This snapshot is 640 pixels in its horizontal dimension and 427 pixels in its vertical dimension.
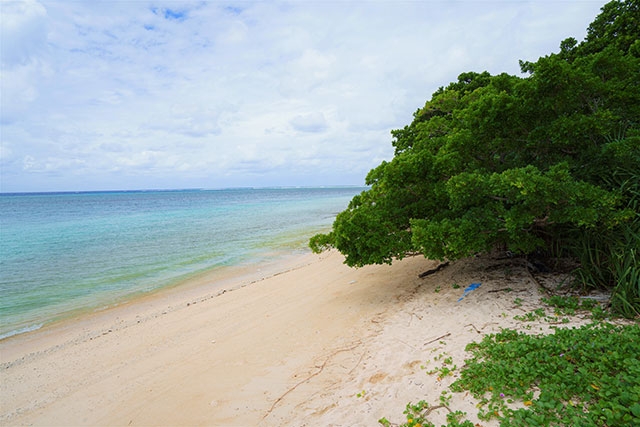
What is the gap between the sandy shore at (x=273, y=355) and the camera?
13.9 ft

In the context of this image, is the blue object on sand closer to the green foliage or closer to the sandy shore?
the sandy shore

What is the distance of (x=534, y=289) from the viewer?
227 inches

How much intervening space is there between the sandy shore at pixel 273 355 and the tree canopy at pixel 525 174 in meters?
1.15

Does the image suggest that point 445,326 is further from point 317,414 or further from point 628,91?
point 628,91

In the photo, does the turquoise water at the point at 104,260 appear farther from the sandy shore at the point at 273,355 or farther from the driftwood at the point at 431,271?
the driftwood at the point at 431,271

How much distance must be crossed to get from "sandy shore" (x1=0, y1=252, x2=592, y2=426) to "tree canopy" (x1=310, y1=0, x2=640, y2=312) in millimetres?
1147

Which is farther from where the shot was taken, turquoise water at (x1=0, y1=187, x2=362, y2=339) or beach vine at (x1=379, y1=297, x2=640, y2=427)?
turquoise water at (x1=0, y1=187, x2=362, y2=339)

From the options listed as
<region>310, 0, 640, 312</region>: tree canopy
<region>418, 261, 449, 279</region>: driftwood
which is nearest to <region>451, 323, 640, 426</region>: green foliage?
<region>310, 0, 640, 312</region>: tree canopy

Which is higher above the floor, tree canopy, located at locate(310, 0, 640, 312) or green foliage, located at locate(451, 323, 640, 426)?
tree canopy, located at locate(310, 0, 640, 312)

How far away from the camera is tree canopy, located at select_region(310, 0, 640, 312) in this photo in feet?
16.0

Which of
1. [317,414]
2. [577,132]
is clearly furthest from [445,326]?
[577,132]

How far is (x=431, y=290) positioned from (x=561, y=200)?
310 centimetres

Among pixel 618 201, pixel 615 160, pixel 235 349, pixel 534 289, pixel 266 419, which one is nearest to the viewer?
pixel 266 419

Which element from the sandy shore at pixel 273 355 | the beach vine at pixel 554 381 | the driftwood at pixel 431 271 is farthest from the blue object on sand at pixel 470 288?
the beach vine at pixel 554 381
